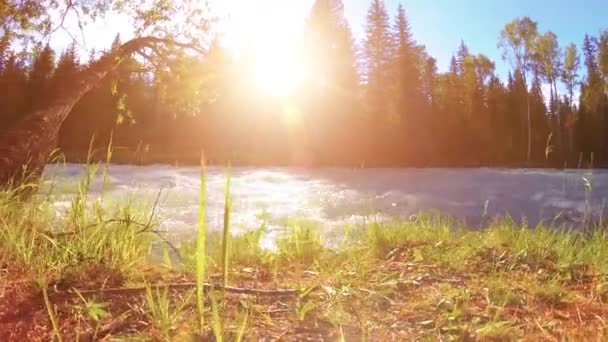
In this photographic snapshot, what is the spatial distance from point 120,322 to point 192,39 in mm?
6704

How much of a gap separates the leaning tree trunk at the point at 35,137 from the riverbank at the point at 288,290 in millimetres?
952

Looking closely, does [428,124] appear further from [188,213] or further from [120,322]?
[120,322]

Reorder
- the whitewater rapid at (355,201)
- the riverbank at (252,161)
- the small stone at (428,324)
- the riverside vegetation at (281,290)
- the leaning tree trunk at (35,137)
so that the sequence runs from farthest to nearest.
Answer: the riverbank at (252,161) → the whitewater rapid at (355,201) → the leaning tree trunk at (35,137) → the small stone at (428,324) → the riverside vegetation at (281,290)

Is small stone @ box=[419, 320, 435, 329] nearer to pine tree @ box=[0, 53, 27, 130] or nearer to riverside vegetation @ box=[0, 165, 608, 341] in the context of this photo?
riverside vegetation @ box=[0, 165, 608, 341]

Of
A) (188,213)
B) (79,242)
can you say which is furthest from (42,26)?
(79,242)

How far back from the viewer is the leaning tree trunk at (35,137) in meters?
4.32

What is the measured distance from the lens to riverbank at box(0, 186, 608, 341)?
202 cm

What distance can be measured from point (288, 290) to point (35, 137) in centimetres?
349

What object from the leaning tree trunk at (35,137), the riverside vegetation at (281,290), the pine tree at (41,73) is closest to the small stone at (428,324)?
the riverside vegetation at (281,290)

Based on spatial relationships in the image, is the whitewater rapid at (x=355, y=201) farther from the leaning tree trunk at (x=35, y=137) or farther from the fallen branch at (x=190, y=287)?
the fallen branch at (x=190, y=287)

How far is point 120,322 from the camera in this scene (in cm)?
200

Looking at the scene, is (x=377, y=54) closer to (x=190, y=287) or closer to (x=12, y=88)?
(x=12, y=88)

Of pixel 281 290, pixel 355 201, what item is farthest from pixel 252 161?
pixel 281 290

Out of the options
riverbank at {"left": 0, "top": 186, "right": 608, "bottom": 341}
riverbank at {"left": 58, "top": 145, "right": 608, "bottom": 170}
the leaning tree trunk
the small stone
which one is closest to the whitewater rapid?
the leaning tree trunk
